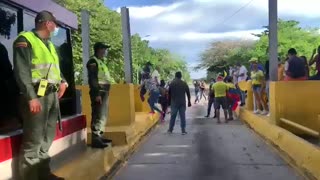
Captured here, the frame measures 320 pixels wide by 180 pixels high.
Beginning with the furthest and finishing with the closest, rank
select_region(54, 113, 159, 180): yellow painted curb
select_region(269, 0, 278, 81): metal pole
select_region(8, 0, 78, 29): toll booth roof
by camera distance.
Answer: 1. select_region(269, 0, 278, 81): metal pole
2. select_region(54, 113, 159, 180): yellow painted curb
3. select_region(8, 0, 78, 29): toll booth roof

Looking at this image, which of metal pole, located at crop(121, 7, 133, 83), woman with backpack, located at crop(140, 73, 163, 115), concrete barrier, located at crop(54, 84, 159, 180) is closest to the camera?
concrete barrier, located at crop(54, 84, 159, 180)

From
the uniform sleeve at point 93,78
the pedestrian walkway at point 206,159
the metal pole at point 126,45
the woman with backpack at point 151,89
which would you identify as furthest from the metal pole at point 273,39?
the woman with backpack at point 151,89

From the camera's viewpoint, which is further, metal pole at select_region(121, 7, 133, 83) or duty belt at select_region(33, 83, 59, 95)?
metal pole at select_region(121, 7, 133, 83)

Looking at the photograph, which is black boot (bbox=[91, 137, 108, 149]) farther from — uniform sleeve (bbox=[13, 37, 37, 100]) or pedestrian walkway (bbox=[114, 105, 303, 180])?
uniform sleeve (bbox=[13, 37, 37, 100])

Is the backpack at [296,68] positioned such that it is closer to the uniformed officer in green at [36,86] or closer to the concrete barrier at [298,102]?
the concrete barrier at [298,102]

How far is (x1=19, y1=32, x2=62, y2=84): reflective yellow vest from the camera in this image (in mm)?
5363

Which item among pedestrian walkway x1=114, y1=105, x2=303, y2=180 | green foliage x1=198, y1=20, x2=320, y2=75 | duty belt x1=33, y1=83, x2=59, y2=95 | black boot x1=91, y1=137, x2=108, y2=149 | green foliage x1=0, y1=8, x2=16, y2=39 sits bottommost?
pedestrian walkway x1=114, y1=105, x2=303, y2=180

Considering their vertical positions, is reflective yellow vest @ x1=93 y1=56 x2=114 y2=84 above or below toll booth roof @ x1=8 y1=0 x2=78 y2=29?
below

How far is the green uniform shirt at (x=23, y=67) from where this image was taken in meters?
5.17

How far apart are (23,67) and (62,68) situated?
296 cm

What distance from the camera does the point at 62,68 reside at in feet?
26.7

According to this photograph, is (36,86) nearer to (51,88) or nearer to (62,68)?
(51,88)

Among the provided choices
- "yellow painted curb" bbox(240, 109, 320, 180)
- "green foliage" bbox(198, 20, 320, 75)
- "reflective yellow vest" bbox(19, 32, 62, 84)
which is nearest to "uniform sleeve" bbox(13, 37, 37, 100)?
"reflective yellow vest" bbox(19, 32, 62, 84)

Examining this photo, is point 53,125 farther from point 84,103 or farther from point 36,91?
point 84,103
